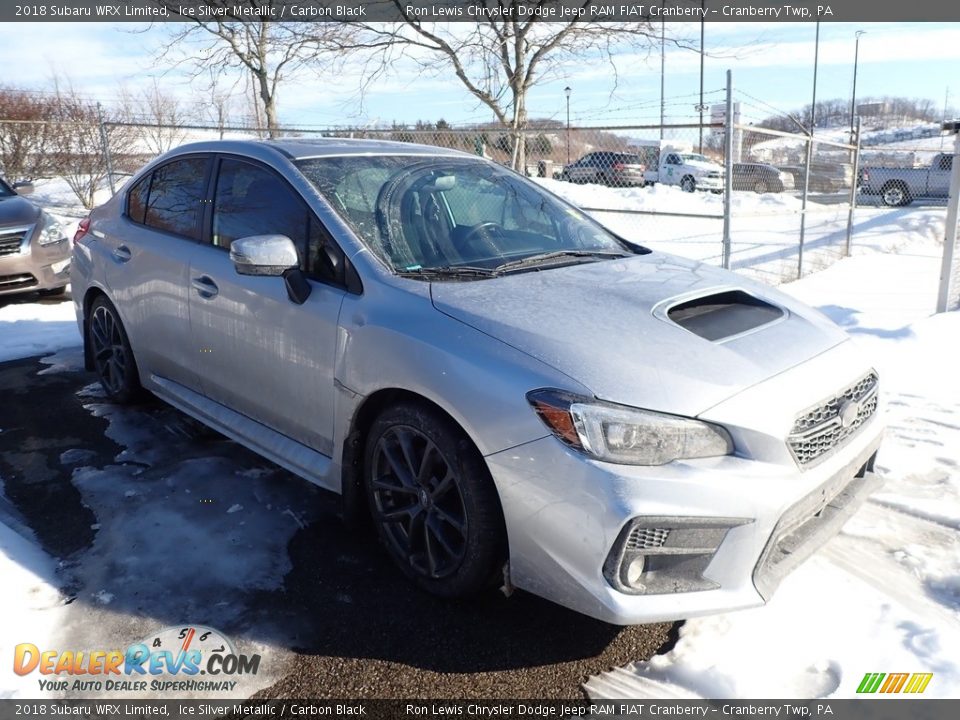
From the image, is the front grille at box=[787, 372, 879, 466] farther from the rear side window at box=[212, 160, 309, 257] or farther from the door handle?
the door handle

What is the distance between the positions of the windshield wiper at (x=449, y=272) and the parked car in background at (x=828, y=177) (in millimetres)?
10343

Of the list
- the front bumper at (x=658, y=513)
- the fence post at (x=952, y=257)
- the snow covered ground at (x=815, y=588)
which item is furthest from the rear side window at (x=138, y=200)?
the fence post at (x=952, y=257)

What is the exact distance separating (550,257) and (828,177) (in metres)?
11.2

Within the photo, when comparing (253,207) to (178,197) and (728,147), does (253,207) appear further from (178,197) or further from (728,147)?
(728,147)

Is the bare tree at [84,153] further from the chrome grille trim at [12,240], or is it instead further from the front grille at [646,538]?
the front grille at [646,538]

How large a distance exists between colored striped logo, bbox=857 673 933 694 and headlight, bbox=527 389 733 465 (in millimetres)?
854

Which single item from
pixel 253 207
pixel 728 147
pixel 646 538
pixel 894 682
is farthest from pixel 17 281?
pixel 894 682

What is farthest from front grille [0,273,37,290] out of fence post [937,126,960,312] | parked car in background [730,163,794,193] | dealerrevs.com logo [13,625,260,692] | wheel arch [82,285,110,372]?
parked car in background [730,163,794,193]

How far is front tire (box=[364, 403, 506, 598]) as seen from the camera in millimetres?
2486

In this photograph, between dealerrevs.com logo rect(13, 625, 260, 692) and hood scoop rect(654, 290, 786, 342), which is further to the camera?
hood scoop rect(654, 290, 786, 342)

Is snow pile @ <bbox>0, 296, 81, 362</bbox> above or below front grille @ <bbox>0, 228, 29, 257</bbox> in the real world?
below

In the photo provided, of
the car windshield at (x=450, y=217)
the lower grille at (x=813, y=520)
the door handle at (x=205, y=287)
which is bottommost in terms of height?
the lower grille at (x=813, y=520)

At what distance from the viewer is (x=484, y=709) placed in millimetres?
2268

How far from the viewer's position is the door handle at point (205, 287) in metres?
3.57
